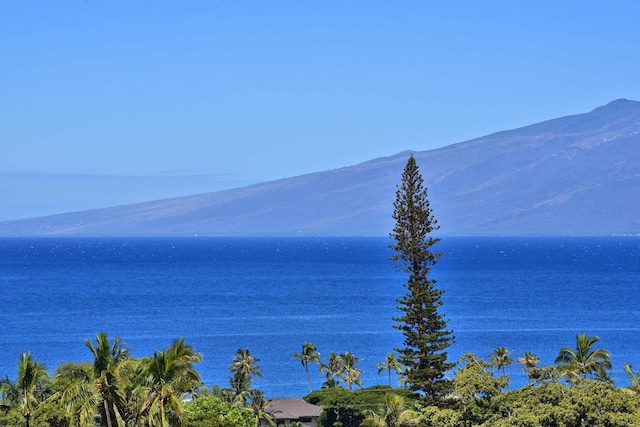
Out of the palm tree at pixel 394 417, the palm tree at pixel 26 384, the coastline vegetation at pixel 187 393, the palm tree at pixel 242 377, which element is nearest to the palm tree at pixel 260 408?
the palm tree at pixel 242 377

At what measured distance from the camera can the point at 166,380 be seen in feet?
97.7

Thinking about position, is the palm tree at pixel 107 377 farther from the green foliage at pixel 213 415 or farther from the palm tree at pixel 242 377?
the palm tree at pixel 242 377

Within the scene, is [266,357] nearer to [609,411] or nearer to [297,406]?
[297,406]

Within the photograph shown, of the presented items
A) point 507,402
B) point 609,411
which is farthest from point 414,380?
point 609,411

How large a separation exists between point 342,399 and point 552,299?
375ft

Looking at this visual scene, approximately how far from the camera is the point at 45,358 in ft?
325

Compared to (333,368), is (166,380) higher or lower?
lower

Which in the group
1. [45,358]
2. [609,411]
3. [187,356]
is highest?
[45,358]

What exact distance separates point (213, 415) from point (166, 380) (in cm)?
1115

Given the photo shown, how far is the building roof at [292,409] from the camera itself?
64.4m

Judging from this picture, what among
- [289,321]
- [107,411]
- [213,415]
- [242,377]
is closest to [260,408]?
[242,377]

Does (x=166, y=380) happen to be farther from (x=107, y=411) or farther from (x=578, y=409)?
(x=578, y=409)

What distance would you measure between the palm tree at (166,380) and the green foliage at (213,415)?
326 inches

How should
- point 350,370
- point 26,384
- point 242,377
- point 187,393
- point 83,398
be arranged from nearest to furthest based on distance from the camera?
point 83,398 → point 26,384 → point 187,393 → point 242,377 → point 350,370
